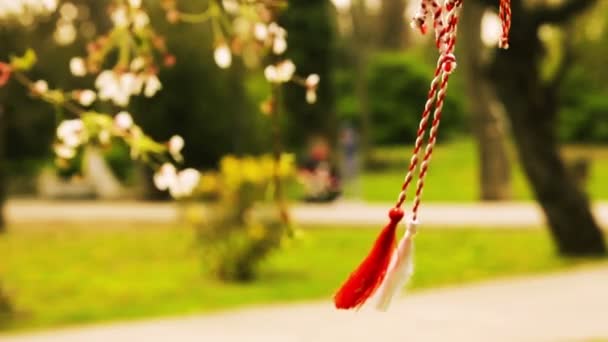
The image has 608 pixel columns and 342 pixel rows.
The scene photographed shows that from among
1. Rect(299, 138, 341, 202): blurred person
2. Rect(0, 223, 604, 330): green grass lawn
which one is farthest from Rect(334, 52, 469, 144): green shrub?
Rect(0, 223, 604, 330): green grass lawn

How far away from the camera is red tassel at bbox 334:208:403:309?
2.24 m

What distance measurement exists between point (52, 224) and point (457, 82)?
88.5ft

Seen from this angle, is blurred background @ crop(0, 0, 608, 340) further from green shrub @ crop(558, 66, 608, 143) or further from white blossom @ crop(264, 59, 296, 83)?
white blossom @ crop(264, 59, 296, 83)

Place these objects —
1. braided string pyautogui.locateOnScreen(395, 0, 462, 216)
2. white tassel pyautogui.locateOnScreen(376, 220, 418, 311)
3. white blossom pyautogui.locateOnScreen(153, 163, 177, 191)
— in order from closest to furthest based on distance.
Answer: braided string pyautogui.locateOnScreen(395, 0, 462, 216) < white tassel pyautogui.locateOnScreen(376, 220, 418, 311) < white blossom pyautogui.locateOnScreen(153, 163, 177, 191)

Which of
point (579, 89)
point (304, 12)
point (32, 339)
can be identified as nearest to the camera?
point (32, 339)

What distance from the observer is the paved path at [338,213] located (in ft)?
63.2

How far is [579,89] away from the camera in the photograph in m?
39.8

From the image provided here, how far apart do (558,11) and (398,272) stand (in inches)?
475

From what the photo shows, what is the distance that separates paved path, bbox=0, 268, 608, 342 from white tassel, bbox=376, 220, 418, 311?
6520mm

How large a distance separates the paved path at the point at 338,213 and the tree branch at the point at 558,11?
207 inches

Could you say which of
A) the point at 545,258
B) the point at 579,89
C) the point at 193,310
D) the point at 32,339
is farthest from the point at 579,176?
the point at 579,89

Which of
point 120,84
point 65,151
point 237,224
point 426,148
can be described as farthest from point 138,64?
point 237,224

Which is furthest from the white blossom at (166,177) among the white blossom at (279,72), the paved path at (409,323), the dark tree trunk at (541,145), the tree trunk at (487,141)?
the tree trunk at (487,141)

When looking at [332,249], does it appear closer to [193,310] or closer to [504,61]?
[504,61]
